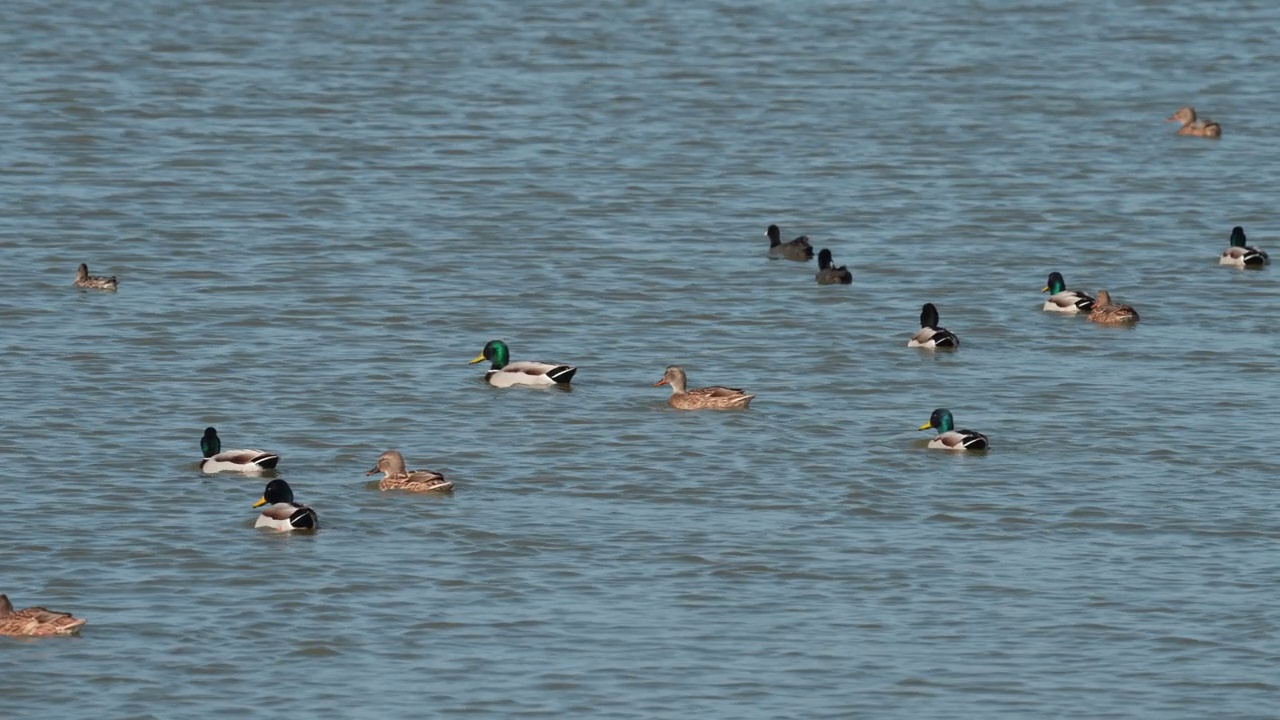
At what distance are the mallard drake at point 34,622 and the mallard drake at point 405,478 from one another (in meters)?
4.58

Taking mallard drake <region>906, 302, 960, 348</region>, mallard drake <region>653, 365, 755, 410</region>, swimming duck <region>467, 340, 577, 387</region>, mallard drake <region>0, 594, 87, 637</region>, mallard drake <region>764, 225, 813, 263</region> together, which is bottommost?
mallard drake <region>0, 594, 87, 637</region>

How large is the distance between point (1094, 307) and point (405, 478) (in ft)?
36.6

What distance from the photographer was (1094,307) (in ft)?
98.8

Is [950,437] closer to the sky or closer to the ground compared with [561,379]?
closer to the ground

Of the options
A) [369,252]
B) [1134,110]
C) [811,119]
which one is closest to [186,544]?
[369,252]

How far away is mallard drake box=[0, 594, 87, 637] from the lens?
696 inches

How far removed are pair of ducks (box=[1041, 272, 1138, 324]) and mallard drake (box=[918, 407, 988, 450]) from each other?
6.24 m

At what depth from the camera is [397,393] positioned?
86.1 feet

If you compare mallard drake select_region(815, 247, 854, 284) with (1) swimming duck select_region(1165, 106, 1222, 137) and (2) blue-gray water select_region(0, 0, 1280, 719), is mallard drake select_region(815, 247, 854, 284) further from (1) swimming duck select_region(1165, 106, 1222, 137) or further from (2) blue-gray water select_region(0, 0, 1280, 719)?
(1) swimming duck select_region(1165, 106, 1222, 137)

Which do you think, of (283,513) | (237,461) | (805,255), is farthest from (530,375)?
(805,255)

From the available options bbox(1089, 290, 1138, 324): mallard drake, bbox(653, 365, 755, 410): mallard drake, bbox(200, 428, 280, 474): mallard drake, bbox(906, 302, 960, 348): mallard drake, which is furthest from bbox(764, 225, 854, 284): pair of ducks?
bbox(200, 428, 280, 474): mallard drake

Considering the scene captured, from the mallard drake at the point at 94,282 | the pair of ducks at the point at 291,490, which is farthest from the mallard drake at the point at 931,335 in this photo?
the mallard drake at the point at 94,282

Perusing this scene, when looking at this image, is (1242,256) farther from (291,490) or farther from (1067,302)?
(291,490)

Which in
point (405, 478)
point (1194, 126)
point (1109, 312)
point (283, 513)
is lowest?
point (283, 513)
